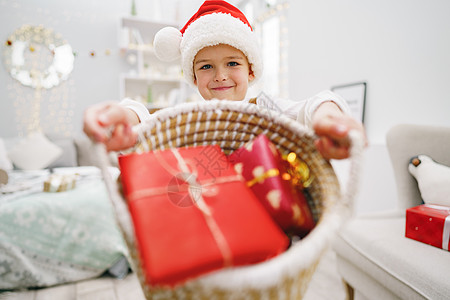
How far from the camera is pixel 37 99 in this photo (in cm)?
296

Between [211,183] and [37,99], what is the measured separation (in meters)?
3.35

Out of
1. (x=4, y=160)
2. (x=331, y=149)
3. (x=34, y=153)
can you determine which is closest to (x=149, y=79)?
(x=34, y=153)

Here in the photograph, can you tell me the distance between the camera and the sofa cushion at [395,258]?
744 millimetres

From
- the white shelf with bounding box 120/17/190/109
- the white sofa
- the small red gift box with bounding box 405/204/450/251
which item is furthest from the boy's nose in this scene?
the white shelf with bounding box 120/17/190/109

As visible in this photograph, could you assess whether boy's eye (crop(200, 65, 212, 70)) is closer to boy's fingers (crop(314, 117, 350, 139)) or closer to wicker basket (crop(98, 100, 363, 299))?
wicker basket (crop(98, 100, 363, 299))

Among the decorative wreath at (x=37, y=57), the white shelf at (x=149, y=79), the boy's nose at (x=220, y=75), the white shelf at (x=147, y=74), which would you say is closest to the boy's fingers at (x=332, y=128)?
the boy's nose at (x=220, y=75)

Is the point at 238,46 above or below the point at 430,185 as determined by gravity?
above

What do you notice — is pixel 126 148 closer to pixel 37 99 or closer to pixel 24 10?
pixel 37 99

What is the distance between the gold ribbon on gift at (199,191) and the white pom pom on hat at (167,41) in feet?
1.73

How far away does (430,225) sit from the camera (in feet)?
2.83

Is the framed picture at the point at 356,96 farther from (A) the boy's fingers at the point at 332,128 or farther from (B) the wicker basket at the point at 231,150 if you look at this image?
(A) the boy's fingers at the point at 332,128

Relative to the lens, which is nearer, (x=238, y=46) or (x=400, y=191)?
(x=238, y=46)

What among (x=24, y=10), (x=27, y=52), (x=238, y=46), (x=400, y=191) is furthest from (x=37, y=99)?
(x=400, y=191)

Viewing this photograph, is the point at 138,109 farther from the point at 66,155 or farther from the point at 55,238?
the point at 66,155
